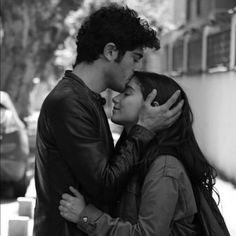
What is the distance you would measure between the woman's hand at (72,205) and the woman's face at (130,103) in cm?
35

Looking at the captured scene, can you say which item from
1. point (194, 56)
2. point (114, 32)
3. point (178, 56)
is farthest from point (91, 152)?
point (178, 56)

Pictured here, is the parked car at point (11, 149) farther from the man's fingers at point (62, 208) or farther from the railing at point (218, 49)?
the man's fingers at point (62, 208)

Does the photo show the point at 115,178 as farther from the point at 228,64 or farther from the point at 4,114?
the point at 228,64

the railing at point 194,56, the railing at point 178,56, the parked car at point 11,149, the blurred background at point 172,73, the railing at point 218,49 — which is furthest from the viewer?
the railing at point 178,56

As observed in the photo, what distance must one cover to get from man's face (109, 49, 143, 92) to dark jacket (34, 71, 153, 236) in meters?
0.09

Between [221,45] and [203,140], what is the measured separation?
203 centimetres

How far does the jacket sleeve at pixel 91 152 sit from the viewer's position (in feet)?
7.32

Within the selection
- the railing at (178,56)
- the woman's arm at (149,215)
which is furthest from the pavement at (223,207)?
the railing at (178,56)

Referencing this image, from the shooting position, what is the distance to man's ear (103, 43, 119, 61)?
94.0 inches

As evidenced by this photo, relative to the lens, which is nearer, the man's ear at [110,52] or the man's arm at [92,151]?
the man's arm at [92,151]

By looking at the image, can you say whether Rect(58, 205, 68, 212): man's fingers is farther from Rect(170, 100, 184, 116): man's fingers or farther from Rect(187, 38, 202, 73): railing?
Rect(187, 38, 202, 73): railing

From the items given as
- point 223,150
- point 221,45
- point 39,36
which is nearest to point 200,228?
point 223,150

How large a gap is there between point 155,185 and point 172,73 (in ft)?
53.5

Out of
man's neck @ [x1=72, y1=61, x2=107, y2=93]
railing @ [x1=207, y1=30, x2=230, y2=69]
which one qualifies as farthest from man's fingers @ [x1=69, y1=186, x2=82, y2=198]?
railing @ [x1=207, y1=30, x2=230, y2=69]
